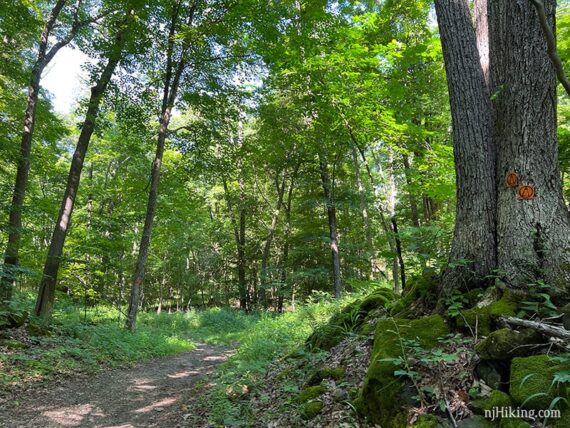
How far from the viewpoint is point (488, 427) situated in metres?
2.55

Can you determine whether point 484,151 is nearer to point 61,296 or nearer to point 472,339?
point 472,339

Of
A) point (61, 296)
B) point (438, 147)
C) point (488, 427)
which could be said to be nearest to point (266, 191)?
point (61, 296)

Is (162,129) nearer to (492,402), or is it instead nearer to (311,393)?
(311,393)

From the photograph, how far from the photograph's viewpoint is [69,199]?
36.0 feet

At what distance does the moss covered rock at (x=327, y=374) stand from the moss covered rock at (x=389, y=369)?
70cm

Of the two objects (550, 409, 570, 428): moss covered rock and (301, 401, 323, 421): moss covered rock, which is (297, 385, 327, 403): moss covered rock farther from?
(550, 409, 570, 428): moss covered rock

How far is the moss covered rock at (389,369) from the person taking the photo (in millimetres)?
3092

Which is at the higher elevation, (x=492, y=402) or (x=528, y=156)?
(x=528, y=156)

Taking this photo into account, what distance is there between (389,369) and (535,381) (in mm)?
1142

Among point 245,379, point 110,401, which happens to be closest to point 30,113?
point 110,401

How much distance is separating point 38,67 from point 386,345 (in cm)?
1302

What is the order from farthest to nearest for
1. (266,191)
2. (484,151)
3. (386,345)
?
(266,191) < (484,151) < (386,345)

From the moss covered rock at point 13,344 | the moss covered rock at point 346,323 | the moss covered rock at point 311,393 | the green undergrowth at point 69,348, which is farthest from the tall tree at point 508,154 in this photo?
the moss covered rock at point 13,344

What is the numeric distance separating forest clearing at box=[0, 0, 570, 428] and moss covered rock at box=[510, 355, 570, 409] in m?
0.01
